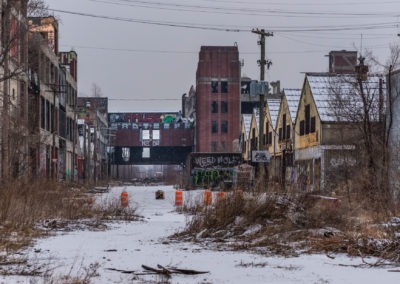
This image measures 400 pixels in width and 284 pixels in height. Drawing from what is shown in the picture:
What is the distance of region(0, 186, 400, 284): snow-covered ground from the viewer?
7.99m

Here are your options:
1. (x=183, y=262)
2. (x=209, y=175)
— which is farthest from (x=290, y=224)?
(x=209, y=175)

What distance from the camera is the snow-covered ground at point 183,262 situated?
26.2 ft

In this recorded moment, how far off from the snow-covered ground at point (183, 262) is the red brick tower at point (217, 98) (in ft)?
231

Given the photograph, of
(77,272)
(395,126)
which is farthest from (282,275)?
(395,126)

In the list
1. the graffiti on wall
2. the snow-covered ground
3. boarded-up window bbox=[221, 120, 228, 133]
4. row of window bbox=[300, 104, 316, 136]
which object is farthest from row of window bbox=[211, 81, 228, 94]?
the snow-covered ground

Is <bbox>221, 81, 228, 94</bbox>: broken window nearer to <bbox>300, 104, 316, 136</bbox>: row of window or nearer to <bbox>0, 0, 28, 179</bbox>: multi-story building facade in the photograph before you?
<bbox>300, 104, 316, 136</bbox>: row of window

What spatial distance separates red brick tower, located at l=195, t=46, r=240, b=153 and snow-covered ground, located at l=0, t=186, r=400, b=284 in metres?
70.5

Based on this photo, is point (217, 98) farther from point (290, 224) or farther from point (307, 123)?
point (290, 224)

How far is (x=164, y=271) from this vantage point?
324 inches

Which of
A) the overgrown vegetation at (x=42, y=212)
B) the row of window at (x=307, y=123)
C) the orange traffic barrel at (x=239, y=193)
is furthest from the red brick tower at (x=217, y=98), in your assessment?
the orange traffic barrel at (x=239, y=193)

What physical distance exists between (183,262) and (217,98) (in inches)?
2940

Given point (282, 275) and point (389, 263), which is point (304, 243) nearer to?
point (389, 263)

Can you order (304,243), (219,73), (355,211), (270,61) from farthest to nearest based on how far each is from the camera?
(219,73), (270,61), (355,211), (304,243)

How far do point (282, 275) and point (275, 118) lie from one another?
44.7m
